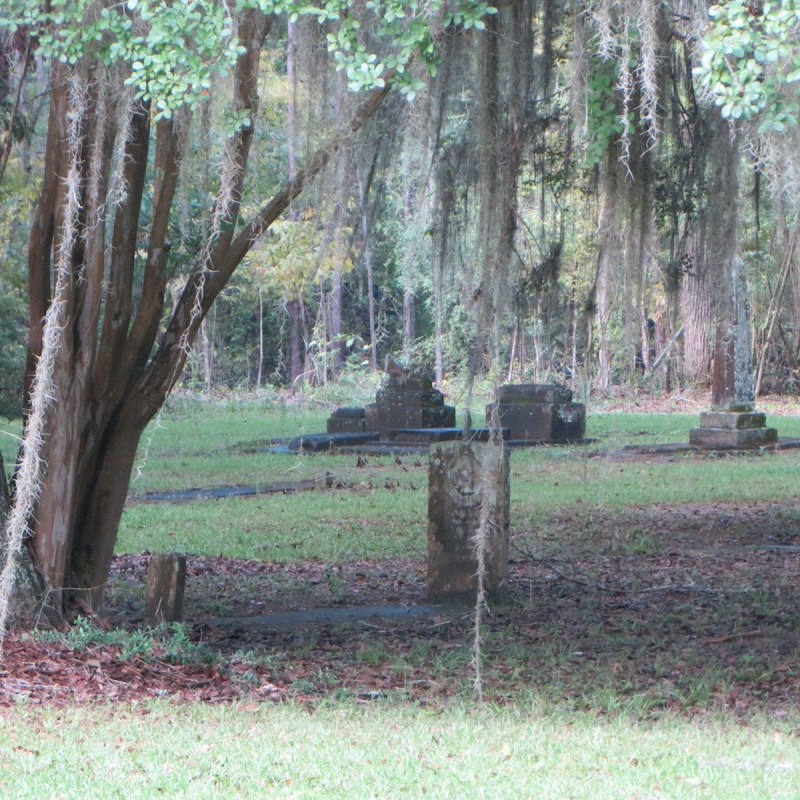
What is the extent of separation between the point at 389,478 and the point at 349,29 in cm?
956

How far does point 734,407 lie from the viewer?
18.6 m

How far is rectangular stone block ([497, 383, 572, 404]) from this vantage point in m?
19.5

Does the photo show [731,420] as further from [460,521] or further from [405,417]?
[460,521]

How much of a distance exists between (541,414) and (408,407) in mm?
2218

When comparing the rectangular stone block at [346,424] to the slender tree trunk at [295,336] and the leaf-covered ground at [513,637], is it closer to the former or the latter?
the leaf-covered ground at [513,637]

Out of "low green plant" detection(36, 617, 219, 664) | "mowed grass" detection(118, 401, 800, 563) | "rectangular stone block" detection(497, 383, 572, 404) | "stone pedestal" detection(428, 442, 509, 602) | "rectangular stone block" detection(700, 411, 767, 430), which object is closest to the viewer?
"low green plant" detection(36, 617, 219, 664)

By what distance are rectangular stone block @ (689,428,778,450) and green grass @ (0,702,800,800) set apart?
13350mm

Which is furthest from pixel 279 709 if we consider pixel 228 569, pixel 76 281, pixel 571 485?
pixel 571 485

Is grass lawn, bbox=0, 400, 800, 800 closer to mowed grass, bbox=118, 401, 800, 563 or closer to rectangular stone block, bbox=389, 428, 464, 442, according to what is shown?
mowed grass, bbox=118, 401, 800, 563

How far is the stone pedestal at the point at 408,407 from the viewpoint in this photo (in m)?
19.4

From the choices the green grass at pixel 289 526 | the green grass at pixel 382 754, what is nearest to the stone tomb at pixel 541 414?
the green grass at pixel 289 526

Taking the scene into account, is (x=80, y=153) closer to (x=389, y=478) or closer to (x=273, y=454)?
(x=389, y=478)

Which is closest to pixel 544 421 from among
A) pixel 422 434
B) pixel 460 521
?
pixel 422 434

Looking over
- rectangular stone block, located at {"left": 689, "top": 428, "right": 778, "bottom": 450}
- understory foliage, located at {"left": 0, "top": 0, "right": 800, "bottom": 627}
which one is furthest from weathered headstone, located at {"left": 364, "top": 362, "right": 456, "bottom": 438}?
understory foliage, located at {"left": 0, "top": 0, "right": 800, "bottom": 627}
